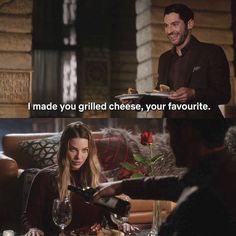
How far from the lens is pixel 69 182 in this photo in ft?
8.45

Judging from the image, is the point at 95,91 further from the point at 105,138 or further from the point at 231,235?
the point at 231,235

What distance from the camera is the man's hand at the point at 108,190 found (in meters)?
2.49

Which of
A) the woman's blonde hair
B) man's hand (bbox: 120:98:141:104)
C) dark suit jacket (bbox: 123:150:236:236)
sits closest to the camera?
dark suit jacket (bbox: 123:150:236:236)

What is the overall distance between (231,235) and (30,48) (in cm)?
155

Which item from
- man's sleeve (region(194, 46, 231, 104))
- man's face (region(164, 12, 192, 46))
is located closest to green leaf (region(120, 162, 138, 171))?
man's sleeve (region(194, 46, 231, 104))

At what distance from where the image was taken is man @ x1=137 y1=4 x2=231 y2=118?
2664 mm

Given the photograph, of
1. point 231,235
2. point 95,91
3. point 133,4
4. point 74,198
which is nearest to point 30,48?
point 95,91

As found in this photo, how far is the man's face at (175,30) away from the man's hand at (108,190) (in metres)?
0.93

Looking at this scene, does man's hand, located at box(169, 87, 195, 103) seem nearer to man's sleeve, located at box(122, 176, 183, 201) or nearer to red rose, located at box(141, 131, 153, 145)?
red rose, located at box(141, 131, 153, 145)

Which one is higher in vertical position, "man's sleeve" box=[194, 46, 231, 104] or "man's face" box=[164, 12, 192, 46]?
"man's face" box=[164, 12, 192, 46]

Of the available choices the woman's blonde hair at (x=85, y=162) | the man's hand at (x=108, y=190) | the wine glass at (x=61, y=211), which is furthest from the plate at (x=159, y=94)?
the wine glass at (x=61, y=211)

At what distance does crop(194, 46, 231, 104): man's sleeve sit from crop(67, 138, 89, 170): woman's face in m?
0.73

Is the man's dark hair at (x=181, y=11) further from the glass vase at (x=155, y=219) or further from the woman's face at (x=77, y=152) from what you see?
the glass vase at (x=155, y=219)

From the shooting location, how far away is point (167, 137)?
2.67m
